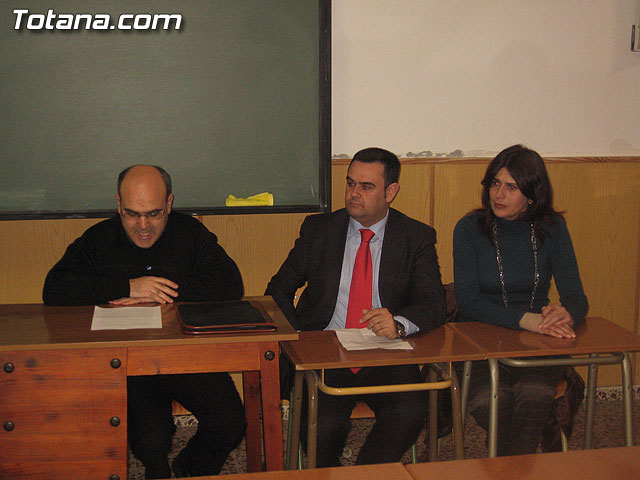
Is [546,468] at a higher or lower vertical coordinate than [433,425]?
higher

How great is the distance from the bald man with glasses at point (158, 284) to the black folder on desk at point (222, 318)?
0.19 m

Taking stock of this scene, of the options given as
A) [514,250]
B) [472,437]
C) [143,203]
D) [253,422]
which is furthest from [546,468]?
[472,437]

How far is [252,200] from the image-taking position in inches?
137

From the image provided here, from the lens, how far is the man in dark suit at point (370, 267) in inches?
106


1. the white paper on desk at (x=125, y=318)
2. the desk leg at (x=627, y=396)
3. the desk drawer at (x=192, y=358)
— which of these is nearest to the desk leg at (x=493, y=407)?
the desk leg at (x=627, y=396)

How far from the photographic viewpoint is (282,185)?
11.5 ft

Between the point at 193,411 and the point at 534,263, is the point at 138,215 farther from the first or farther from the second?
the point at 534,263

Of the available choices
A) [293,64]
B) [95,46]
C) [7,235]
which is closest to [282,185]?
[293,64]

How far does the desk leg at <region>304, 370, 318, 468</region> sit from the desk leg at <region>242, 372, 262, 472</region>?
483 mm

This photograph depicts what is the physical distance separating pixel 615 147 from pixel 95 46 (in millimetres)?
2716

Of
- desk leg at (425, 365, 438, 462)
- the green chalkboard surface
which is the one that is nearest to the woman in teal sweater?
desk leg at (425, 365, 438, 462)

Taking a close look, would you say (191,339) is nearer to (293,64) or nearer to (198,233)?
(198,233)

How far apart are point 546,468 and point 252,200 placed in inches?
91.9

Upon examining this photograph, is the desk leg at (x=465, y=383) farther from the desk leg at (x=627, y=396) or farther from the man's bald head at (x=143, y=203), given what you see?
the man's bald head at (x=143, y=203)
